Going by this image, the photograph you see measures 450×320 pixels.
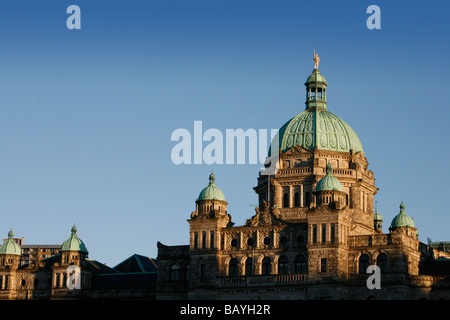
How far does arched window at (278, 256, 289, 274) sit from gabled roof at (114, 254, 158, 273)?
2595cm

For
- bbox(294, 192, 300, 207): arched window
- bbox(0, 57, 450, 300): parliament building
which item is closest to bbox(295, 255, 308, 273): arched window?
bbox(0, 57, 450, 300): parliament building

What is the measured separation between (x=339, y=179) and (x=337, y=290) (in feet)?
67.9

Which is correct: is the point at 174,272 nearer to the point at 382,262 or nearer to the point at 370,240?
the point at 370,240

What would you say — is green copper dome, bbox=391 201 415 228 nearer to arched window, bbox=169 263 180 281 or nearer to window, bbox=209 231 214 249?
window, bbox=209 231 214 249

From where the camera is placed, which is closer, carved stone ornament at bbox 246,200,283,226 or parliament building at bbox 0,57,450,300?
parliament building at bbox 0,57,450,300

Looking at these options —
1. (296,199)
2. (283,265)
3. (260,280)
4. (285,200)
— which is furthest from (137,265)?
(283,265)

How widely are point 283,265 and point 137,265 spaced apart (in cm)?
2883

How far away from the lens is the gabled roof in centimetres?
14038

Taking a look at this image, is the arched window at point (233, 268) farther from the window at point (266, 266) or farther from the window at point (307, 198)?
the window at point (307, 198)

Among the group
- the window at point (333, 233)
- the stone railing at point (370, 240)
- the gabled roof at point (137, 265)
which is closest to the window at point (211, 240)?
the window at point (333, 233)

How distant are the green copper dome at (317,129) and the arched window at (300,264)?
19276mm

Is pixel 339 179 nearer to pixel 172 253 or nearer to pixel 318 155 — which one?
pixel 318 155

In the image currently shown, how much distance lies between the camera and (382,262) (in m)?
115

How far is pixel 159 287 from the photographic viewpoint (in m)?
126
